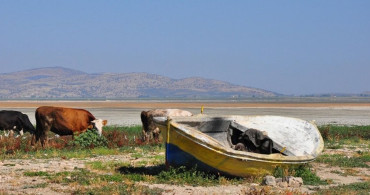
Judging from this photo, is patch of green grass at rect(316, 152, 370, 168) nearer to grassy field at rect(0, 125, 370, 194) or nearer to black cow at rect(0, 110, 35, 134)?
grassy field at rect(0, 125, 370, 194)

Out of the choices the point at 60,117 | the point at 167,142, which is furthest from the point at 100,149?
the point at 167,142

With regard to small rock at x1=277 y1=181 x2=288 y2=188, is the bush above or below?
above

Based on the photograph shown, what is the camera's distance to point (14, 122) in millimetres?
25047

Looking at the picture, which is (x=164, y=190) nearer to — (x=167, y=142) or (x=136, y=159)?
(x=167, y=142)

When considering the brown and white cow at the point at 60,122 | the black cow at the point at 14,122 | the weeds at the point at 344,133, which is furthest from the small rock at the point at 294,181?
the black cow at the point at 14,122

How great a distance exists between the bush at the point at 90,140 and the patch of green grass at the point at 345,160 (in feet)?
24.7

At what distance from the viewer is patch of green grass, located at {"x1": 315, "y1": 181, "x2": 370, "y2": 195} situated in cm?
1224

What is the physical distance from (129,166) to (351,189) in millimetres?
5888

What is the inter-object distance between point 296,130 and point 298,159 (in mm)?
2568

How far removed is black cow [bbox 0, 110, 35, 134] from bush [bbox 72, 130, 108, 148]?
5.08m

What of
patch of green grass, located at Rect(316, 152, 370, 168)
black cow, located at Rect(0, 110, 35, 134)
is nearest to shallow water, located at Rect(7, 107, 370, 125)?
black cow, located at Rect(0, 110, 35, 134)

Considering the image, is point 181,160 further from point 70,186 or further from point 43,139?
point 43,139

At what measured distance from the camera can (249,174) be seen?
44.9ft

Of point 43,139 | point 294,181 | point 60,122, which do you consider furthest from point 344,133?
point 294,181
